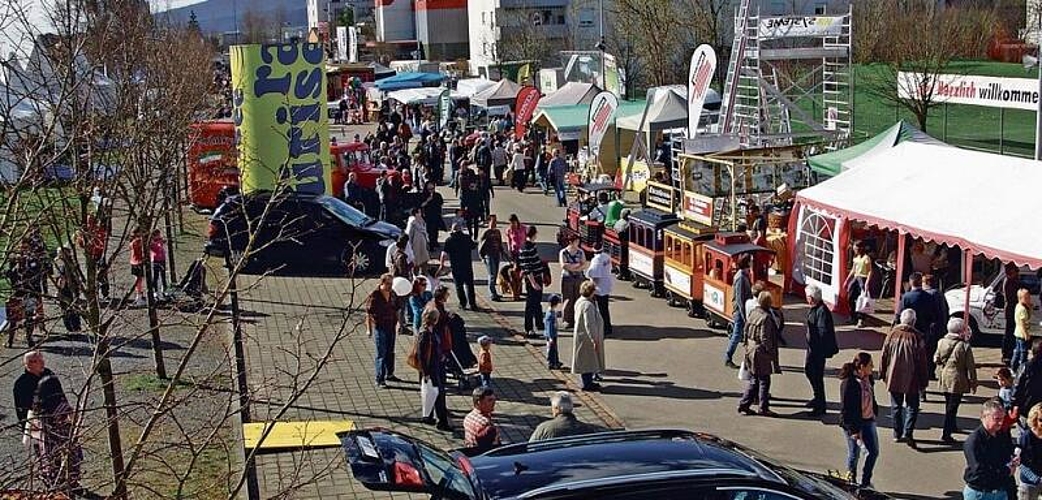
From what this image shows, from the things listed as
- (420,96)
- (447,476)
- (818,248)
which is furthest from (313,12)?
(447,476)

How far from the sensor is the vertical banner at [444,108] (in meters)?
44.9

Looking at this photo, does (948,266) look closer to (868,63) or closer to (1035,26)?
(868,63)

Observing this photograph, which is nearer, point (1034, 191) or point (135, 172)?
point (135, 172)

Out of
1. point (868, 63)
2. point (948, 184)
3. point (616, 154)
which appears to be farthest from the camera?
point (868, 63)

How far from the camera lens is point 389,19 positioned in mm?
107375

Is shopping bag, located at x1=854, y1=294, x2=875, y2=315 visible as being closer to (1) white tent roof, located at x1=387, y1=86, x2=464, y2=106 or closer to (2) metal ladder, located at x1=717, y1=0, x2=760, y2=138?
(2) metal ladder, located at x1=717, y1=0, x2=760, y2=138

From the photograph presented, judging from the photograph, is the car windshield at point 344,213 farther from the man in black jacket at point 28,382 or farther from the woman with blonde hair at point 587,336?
the man in black jacket at point 28,382

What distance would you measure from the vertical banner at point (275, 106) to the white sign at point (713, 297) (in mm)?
8657

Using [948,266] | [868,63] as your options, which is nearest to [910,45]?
[868,63]

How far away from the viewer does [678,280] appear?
18.0 m

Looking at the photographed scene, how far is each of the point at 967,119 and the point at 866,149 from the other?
28.2 metres

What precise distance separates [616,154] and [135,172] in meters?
21.1

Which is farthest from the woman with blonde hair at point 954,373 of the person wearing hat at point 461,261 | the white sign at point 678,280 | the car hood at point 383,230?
the car hood at point 383,230

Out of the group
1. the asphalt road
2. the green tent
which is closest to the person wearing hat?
the asphalt road
